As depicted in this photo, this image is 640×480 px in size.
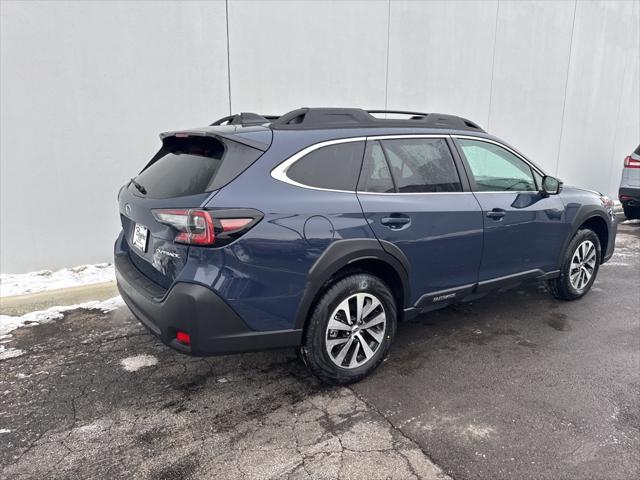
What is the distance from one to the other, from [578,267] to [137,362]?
4094 millimetres

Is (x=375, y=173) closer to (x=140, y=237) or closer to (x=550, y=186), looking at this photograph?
(x=140, y=237)

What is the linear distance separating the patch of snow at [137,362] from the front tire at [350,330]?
125cm

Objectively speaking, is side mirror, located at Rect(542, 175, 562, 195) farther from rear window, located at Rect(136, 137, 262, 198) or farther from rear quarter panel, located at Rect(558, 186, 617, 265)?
rear window, located at Rect(136, 137, 262, 198)

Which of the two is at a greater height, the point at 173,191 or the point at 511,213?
the point at 173,191

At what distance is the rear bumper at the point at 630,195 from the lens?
26.2ft

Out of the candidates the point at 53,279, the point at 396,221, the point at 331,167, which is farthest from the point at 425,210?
the point at 53,279

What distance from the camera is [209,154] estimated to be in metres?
2.92

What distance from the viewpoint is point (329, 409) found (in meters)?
2.92

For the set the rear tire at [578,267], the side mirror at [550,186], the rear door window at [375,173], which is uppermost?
the rear door window at [375,173]

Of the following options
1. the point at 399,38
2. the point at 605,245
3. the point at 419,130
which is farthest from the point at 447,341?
the point at 399,38

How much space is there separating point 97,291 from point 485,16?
7.24 meters

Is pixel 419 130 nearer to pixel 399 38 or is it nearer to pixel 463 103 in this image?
pixel 399 38

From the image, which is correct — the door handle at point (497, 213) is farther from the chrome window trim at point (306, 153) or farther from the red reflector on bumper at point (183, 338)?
the red reflector on bumper at point (183, 338)

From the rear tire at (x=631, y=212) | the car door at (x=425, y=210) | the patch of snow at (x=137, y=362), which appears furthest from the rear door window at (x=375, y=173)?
the rear tire at (x=631, y=212)
